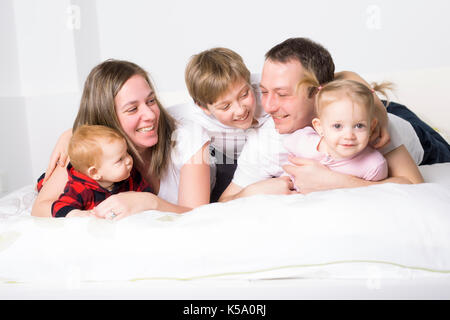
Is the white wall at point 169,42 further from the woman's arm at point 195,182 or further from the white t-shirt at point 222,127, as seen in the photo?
the woman's arm at point 195,182

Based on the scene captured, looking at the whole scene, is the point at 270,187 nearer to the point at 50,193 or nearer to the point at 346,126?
the point at 346,126

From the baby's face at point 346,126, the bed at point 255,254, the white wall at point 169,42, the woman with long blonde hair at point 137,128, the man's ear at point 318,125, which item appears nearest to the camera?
the bed at point 255,254

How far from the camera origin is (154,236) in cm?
111

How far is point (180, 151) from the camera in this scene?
165cm

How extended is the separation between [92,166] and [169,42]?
1714mm

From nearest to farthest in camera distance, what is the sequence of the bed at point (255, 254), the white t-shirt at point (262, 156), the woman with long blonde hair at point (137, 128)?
the bed at point (255, 254)
the woman with long blonde hair at point (137, 128)
the white t-shirt at point (262, 156)

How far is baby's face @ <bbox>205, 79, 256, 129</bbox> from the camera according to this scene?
1556mm

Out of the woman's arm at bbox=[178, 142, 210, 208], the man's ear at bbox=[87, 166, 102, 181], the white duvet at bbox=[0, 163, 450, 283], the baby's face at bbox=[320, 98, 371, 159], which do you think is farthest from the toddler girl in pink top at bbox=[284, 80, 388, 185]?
the man's ear at bbox=[87, 166, 102, 181]

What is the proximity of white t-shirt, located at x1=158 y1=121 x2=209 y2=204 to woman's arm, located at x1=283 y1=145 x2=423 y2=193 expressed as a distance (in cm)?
31

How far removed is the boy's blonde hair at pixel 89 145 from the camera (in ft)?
4.75

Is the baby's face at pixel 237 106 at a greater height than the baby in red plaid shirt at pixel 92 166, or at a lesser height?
greater

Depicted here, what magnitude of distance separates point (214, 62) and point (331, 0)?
1.55 m

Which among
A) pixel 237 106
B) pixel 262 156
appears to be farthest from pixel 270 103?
pixel 262 156

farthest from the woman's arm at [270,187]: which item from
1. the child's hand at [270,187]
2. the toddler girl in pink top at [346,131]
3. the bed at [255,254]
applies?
the bed at [255,254]
